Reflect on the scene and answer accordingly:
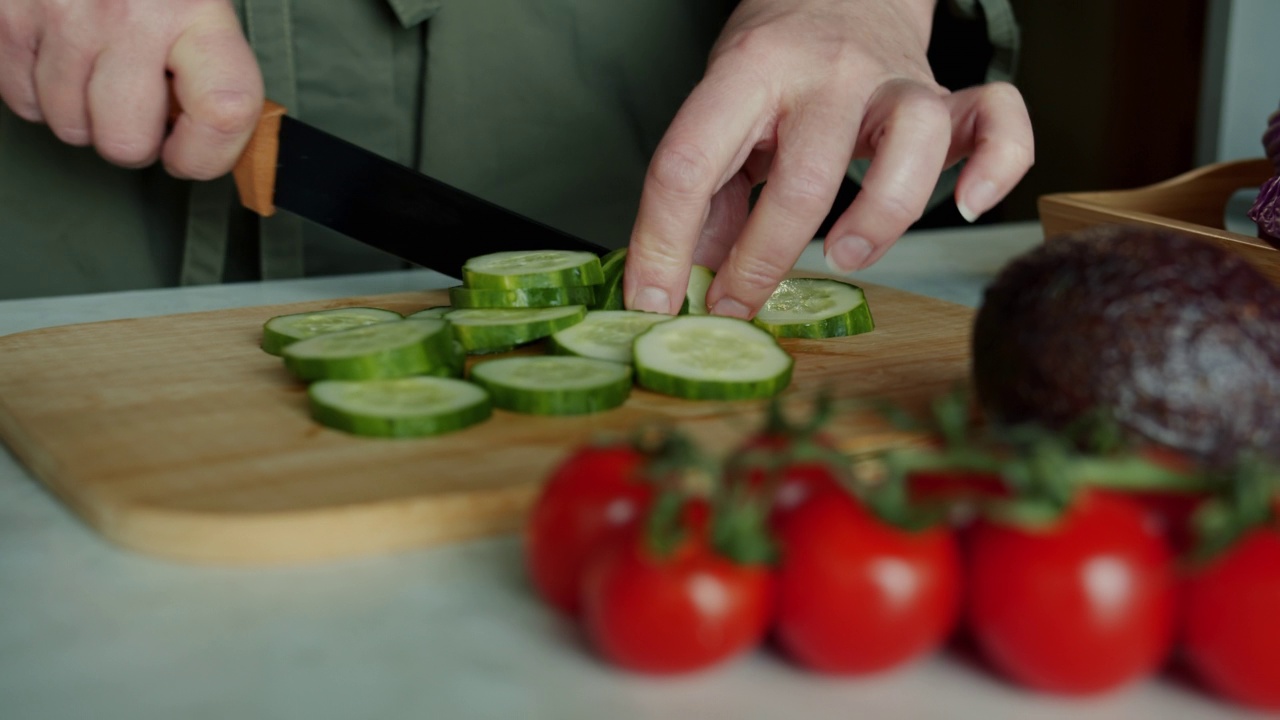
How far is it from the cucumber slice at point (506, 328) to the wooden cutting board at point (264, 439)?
0.75ft

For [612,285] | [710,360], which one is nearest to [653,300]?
[612,285]

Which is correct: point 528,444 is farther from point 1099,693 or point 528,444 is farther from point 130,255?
point 130,255

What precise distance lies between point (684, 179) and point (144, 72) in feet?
2.81

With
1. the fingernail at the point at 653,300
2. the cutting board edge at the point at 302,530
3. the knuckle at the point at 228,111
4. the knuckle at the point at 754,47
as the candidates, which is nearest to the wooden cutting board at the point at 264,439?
the cutting board edge at the point at 302,530

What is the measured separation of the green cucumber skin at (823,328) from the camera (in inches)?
73.1

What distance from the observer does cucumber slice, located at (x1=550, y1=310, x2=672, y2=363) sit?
1.65 m

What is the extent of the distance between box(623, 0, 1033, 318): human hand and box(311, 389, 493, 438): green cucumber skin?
1.80 ft

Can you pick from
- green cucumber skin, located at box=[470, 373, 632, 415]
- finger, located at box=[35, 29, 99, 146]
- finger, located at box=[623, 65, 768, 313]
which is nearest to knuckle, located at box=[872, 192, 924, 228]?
finger, located at box=[623, 65, 768, 313]

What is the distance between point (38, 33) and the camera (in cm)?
196

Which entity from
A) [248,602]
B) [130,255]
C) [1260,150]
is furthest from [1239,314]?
[1260,150]

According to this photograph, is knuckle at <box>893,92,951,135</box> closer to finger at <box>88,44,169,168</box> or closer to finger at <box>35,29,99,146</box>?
finger at <box>88,44,169,168</box>

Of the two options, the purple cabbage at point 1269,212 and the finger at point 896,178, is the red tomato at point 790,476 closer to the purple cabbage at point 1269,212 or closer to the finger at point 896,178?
the finger at point 896,178

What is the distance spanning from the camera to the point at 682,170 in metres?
1.77

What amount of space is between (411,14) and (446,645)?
1.79 metres
